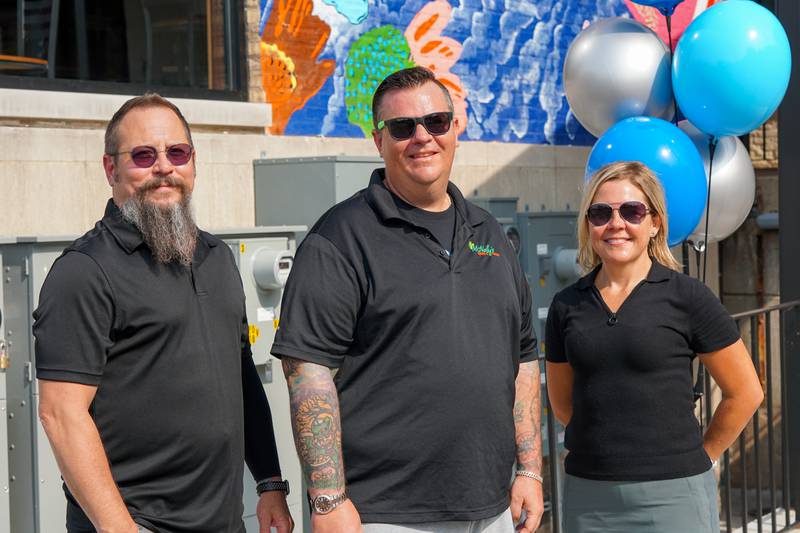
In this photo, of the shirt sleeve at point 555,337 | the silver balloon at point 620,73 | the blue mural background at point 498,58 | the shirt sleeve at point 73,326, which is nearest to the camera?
the shirt sleeve at point 73,326

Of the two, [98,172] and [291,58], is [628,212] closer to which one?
[98,172]

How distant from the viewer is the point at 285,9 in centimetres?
622

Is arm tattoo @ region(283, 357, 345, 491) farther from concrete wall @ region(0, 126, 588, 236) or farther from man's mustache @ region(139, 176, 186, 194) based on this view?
concrete wall @ region(0, 126, 588, 236)

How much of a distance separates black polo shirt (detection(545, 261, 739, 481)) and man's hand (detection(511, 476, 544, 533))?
322mm

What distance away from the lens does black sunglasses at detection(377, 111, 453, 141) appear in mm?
2705

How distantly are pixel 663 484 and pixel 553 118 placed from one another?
5.50 m

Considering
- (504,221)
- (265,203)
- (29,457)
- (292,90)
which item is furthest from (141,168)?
(504,221)

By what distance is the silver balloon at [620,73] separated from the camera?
5.37m

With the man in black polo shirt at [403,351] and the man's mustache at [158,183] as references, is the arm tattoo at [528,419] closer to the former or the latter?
the man in black polo shirt at [403,351]

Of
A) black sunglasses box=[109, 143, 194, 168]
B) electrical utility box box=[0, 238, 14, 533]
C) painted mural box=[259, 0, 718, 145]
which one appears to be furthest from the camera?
painted mural box=[259, 0, 718, 145]

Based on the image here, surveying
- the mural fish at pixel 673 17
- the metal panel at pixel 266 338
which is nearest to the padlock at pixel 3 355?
the metal panel at pixel 266 338

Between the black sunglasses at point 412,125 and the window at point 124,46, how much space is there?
9.54ft

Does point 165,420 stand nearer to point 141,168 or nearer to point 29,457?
point 141,168

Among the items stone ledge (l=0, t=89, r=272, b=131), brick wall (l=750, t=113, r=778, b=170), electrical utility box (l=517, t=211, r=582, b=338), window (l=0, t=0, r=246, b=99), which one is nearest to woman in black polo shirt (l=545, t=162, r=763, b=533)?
stone ledge (l=0, t=89, r=272, b=131)
